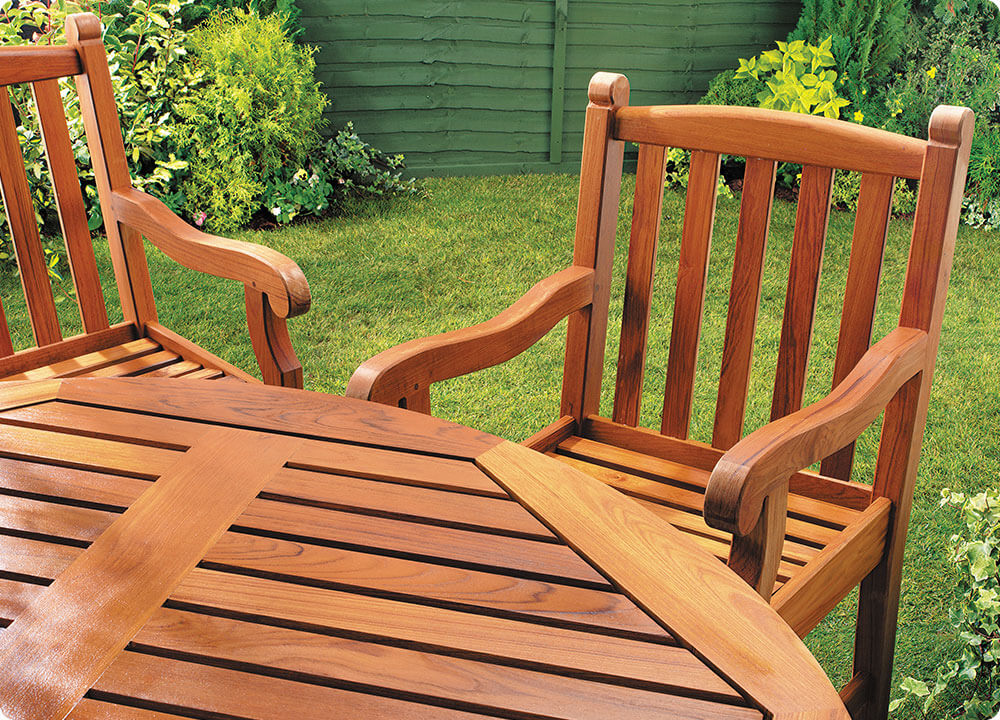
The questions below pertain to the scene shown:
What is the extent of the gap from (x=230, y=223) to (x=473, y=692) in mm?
4206

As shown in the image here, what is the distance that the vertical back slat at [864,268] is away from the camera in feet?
5.14

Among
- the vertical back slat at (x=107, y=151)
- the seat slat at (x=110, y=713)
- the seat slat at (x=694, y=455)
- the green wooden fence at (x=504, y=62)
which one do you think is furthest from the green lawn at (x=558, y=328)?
the seat slat at (x=110, y=713)

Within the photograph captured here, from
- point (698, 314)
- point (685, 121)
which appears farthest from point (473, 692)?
point (685, 121)

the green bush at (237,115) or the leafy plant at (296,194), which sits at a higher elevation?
the green bush at (237,115)

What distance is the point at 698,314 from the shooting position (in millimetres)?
1805

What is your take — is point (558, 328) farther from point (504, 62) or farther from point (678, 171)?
point (504, 62)

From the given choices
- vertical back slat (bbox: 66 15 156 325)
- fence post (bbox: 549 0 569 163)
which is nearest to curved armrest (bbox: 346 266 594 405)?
vertical back slat (bbox: 66 15 156 325)

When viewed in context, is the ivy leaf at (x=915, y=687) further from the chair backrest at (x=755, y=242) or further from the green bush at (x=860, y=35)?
the green bush at (x=860, y=35)

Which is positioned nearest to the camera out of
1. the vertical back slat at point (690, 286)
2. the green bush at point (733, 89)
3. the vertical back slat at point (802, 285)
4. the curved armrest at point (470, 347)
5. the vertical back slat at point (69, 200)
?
the curved armrest at point (470, 347)

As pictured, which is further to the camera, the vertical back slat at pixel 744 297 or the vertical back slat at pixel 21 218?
the vertical back slat at pixel 21 218

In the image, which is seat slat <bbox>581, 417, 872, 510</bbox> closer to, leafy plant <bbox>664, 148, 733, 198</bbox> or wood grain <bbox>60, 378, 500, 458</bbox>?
wood grain <bbox>60, 378, 500, 458</bbox>

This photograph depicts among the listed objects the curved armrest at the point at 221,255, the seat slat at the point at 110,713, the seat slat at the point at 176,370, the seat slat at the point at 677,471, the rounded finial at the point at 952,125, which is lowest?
the seat slat at the point at 677,471

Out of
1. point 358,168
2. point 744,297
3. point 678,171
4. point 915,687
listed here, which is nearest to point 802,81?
point 678,171

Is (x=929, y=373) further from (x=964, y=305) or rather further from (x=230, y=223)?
(x=230, y=223)
